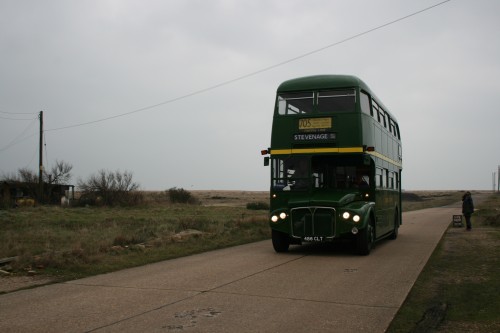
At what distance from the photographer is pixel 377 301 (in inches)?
298

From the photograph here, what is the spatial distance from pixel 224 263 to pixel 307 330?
604cm

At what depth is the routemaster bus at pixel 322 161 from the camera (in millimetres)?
13102

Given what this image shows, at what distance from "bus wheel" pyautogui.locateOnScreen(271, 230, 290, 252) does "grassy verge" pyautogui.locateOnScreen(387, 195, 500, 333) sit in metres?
3.80

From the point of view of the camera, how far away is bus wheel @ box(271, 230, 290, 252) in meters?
13.9

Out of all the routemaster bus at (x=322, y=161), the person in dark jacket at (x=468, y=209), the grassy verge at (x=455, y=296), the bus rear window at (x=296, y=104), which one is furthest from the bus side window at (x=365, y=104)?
the person in dark jacket at (x=468, y=209)

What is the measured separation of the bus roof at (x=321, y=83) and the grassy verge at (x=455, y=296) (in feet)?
16.4

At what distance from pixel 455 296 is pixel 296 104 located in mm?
7171

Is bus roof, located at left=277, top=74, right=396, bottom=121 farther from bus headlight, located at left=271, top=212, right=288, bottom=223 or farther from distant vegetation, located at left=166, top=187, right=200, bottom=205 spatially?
distant vegetation, located at left=166, top=187, right=200, bottom=205

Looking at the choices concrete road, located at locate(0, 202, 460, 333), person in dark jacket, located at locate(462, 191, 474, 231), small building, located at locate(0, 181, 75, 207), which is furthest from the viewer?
small building, located at locate(0, 181, 75, 207)

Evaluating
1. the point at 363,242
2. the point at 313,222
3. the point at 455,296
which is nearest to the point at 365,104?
the point at 313,222

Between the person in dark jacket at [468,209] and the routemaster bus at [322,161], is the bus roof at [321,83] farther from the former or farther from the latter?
the person in dark jacket at [468,209]

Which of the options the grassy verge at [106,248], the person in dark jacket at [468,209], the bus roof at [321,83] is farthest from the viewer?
the person in dark jacket at [468,209]

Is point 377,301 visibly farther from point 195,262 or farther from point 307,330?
point 195,262

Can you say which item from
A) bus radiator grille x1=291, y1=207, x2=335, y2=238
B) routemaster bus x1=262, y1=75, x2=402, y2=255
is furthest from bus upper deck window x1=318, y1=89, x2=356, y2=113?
bus radiator grille x1=291, y1=207, x2=335, y2=238
